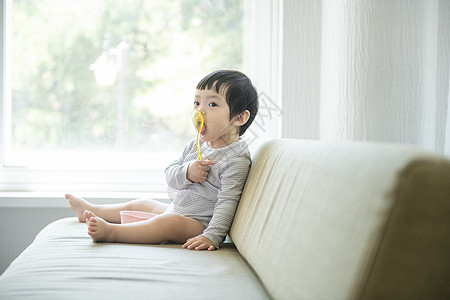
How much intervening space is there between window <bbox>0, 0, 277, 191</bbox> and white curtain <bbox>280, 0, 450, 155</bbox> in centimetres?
63

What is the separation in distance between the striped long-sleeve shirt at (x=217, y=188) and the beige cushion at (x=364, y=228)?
0.50 metres

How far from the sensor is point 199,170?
62.6 inches

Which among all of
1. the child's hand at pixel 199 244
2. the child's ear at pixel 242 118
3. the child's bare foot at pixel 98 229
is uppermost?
the child's ear at pixel 242 118

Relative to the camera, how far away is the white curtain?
1.65 metres

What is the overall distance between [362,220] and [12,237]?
2.06 metres

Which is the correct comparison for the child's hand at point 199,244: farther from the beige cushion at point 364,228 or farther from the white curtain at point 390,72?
the white curtain at point 390,72

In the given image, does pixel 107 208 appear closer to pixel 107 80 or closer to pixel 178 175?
pixel 178 175

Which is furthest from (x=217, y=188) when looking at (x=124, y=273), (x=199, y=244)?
(x=124, y=273)

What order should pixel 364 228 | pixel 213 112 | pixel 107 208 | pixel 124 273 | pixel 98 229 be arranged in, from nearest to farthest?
1. pixel 364 228
2. pixel 124 273
3. pixel 98 229
4. pixel 213 112
5. pixel 107 208

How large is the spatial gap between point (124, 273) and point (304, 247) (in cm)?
45

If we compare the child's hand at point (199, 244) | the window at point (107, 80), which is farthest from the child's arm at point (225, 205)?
the window at point (107, 80)

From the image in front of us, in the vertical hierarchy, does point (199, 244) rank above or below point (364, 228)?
below

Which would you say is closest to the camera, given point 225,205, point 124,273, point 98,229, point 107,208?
point 124,273

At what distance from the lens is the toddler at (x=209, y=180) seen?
1.45 meters
